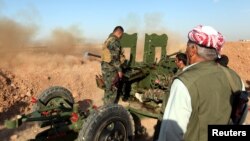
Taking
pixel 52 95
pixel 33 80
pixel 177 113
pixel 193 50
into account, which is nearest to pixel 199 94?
pixel 177 113

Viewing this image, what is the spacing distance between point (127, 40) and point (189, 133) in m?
6.15

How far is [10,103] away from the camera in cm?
879

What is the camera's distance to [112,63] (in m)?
7.61

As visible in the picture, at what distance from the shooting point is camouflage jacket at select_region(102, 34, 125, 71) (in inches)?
297

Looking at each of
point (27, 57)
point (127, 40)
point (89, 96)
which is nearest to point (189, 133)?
point (127, 40)

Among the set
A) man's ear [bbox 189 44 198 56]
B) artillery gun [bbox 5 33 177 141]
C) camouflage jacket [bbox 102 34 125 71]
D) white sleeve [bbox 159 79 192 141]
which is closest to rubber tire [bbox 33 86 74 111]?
artillery gun [bbox 5 33 177 141]

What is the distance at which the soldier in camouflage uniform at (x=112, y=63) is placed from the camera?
756 cm

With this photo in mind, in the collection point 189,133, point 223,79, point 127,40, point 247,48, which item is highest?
point 247,48

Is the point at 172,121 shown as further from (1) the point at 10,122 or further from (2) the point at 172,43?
(2) the point at 172,43

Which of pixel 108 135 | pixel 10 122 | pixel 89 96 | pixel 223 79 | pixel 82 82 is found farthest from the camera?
pixel 82 82

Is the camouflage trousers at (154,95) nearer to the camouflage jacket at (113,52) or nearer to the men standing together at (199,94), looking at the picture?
the camouflage jacket at (113,52)

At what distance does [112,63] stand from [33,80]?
166 inches

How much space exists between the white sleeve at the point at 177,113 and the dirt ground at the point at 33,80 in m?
4.95

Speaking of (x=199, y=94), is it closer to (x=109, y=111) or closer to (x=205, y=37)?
(x=205, y=37)
